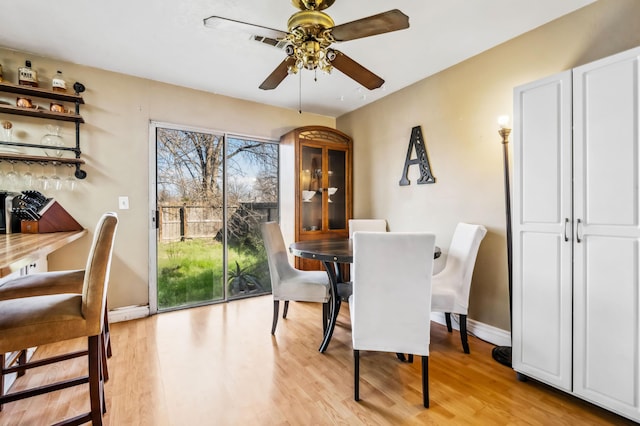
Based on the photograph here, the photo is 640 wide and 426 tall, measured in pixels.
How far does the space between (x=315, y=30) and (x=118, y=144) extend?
232 centimetres

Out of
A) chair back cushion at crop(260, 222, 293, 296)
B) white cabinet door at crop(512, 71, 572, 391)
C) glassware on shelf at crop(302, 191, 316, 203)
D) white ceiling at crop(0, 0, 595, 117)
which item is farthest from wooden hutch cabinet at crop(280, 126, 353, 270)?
white cabinet door at crop(512, 71, 572, 391)

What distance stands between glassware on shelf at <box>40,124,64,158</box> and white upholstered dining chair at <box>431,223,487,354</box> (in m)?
3.35

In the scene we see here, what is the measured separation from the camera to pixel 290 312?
3123 millimetres

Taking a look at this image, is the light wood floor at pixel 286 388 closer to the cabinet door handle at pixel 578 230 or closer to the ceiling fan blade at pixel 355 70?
the cabinet door handle at pixel 578 230

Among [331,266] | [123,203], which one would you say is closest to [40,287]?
[123,203]

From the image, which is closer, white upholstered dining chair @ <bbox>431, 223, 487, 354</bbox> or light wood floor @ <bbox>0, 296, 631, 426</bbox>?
light wood floor @ <bbox>0, 296, 631, 426</bbox>

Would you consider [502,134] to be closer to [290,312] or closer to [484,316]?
[484,316]

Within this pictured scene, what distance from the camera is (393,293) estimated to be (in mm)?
1668

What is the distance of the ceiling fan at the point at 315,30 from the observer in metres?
1.52

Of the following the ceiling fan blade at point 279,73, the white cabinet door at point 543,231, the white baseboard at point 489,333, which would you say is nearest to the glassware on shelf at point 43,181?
the ceiling fan blade at point 279,73

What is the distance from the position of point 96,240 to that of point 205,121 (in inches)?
90.1

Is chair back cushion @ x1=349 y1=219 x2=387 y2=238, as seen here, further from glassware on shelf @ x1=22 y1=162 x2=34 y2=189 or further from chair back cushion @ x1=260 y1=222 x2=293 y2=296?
glassware on shelf @ x1=22 y1=162 x2=34 y2=189

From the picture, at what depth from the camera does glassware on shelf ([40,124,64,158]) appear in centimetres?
257

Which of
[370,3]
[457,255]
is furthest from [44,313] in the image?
[457,255]
